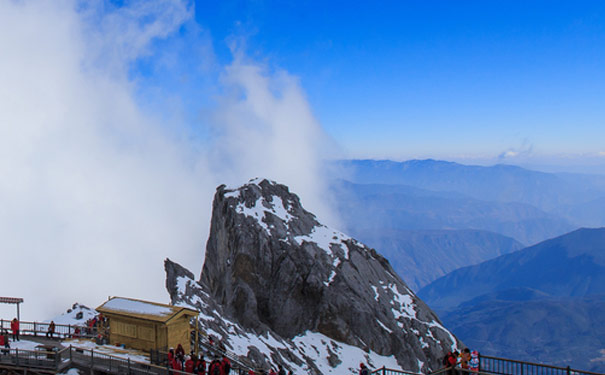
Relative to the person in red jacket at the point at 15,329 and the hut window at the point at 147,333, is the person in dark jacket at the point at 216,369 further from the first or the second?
the person in red jacket at the point at 15,329

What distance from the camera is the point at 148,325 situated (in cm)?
3156

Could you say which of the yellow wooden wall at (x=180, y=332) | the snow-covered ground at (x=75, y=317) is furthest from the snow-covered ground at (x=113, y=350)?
the snow-covered ground at (x=75, y=317)

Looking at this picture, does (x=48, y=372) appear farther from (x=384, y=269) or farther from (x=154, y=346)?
(x=384, y=269)

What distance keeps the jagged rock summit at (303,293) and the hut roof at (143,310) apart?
85.3 feet

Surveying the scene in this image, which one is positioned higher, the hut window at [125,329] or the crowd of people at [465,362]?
the hut window at [125,329]

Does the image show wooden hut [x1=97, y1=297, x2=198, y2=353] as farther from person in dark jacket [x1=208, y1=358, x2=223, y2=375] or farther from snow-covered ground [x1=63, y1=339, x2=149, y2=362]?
person in dark jacket [x1=208, y1=358, x2=223, y2=375]

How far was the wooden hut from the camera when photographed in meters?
31.2

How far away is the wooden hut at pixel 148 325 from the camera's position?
102 ft

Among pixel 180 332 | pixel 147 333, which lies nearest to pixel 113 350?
pixel 147 333

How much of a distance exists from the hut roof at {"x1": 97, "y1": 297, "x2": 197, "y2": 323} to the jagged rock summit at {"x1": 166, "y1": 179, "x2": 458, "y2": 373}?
1024 inches

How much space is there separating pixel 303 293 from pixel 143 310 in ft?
155

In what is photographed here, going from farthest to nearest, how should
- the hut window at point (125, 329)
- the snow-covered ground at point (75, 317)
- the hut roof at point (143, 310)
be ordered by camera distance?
1. the snow-covered ground at point (75, 317)
2. the hut window at point (125, 329)
3. the hut roof at point (143, 310)

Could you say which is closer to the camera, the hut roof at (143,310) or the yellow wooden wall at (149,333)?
the yellow wooden wall at (149,333)

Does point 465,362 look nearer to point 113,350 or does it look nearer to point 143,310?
point 143,310
